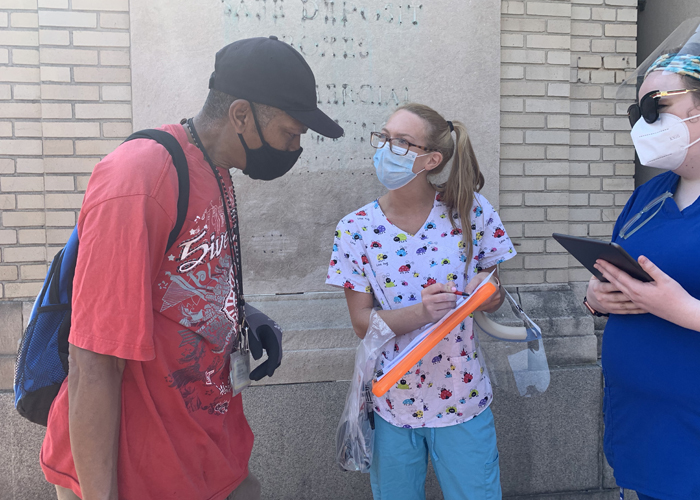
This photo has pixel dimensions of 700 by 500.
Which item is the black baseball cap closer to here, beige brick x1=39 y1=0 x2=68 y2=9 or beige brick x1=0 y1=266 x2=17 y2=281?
beige brick x1=39 y1=0 x2=68 y2=9

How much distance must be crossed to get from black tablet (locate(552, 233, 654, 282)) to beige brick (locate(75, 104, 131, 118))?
8.54ft

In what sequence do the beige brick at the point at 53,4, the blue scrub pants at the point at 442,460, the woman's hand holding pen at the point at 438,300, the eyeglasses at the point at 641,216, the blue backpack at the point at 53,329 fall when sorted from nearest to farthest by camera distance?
the blue backpack at the point at 53,329
the eyeglasses at the point at 641,216
the woman's hand holding pen at the point at 438,300
the blue scrub pants at the point at 442,460
the beige brick at the point at 53,4

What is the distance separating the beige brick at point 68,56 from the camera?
2895 millimetres

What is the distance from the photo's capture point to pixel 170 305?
1.32 meters

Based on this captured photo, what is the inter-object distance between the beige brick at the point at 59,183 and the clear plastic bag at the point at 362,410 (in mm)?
2117

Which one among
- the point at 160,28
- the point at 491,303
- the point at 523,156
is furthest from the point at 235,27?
the point at 491,303

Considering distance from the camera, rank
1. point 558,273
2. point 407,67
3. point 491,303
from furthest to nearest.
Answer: point 558,273 < point 407,67 < point 491,303

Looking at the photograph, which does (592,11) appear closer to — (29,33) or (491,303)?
(491,303)

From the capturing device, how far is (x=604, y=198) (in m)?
3.48

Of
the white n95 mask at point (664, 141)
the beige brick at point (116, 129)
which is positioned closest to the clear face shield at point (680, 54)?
the white n95 mask at point (664, 141)

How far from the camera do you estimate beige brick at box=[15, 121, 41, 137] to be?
9.68ft

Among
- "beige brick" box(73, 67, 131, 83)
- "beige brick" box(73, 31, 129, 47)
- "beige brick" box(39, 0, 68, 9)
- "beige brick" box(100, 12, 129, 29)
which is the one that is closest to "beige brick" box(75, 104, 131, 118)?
"beige brick" box(73, 67, 131, 83)

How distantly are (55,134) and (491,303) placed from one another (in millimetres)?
2675

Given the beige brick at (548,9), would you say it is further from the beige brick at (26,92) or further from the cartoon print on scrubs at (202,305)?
the beige brick at (26,92)
